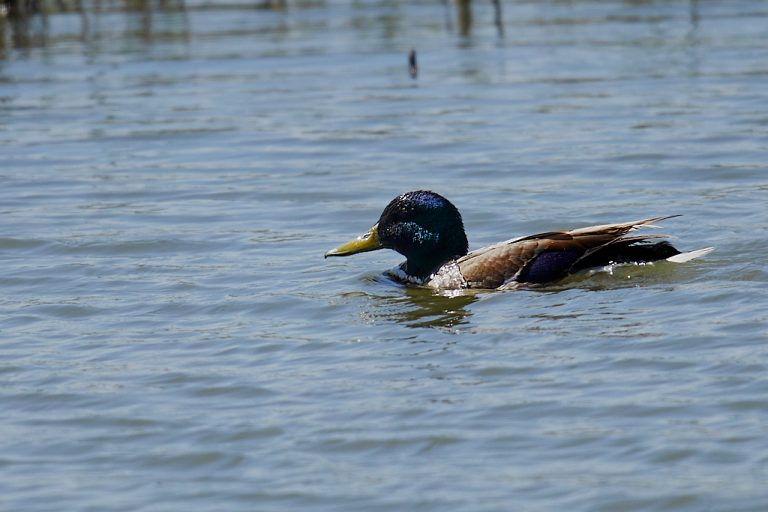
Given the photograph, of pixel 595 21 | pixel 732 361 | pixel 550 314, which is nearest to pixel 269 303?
pixel 550 314

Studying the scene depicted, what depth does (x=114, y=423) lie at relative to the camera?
7.81 meters

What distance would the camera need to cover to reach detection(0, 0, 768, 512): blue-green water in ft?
22.8

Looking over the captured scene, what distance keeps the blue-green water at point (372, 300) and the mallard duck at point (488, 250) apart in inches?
6.2

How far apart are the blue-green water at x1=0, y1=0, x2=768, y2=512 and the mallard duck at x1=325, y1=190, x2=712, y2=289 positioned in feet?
0.52

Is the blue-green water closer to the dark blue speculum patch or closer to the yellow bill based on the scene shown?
the dark blue speculum patch

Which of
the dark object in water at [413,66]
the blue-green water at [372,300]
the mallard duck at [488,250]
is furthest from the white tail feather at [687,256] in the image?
the dark object in water at [413,66]

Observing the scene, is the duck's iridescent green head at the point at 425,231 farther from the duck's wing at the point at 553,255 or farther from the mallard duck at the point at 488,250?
the duck's wing at the point at 553,255

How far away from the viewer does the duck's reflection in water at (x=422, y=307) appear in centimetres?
991

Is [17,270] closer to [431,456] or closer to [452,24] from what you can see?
[431,456]

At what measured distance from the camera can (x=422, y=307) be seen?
34.0ft

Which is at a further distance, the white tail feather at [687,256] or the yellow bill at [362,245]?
the yellow bill at [362,245]

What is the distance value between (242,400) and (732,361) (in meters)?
2.57

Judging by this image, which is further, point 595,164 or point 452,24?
point 452,24

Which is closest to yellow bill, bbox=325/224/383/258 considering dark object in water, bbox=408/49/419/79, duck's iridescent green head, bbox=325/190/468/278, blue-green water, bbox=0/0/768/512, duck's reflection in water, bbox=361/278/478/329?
duck's iridescent green head, bbox=325/190/468/278
